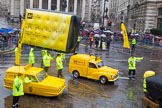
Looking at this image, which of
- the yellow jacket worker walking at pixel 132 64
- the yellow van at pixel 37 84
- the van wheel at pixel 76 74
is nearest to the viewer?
the yellow van at pixel 37 84

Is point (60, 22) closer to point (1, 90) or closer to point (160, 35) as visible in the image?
point (1, 90)

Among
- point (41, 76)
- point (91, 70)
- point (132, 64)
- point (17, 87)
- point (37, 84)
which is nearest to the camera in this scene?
point (17, 87)

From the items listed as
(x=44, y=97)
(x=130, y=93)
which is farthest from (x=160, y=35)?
(x=44, y=97)

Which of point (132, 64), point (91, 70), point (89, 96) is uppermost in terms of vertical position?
point (132, 64)

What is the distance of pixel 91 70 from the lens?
24.4 meters

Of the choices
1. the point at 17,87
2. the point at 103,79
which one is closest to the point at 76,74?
the point at 103,79

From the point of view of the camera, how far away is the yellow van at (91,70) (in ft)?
77.9

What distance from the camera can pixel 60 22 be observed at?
22312 mm

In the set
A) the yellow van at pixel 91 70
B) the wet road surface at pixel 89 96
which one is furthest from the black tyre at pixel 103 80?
the wet road surface at pixel 89 96

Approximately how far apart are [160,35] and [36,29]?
41.7 meters

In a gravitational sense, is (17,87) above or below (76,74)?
above

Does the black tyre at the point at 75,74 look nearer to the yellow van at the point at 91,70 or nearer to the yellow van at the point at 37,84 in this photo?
the yellow van at the point at 91,70

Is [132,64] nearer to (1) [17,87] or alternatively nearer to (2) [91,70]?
(2) [91,70]

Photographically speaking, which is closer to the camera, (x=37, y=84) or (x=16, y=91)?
(x=16, y=91)
